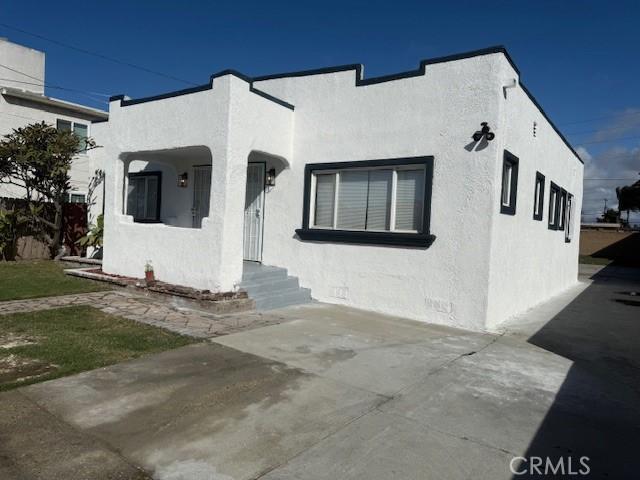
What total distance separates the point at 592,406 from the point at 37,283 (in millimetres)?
10093

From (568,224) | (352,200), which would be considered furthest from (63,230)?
(568,224)

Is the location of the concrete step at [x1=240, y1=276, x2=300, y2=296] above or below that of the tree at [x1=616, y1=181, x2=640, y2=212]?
below

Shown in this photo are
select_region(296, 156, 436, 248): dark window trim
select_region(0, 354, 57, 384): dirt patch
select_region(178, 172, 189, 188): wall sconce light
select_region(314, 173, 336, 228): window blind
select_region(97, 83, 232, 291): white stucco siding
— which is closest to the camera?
select_region(0, 354, 57, 384): dirt patch

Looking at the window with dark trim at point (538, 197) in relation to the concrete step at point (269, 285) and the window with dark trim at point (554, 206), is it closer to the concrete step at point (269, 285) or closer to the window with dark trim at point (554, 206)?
the window with dark trim at point (554, 206)

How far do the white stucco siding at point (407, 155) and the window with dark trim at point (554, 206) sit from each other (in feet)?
19.3

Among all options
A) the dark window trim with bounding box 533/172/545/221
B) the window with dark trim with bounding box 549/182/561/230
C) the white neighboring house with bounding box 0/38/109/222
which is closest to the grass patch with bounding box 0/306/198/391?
the dark window trim with bounding box 533/172/545/221

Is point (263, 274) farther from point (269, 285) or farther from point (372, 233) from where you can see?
point (372, 233)

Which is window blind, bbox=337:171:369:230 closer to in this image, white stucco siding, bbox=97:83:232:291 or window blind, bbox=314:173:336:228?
window blind, bbox=314:173:336:228

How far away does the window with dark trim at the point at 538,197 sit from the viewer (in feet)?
35.1

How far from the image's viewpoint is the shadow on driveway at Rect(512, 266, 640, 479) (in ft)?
10.9

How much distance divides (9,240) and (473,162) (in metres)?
12.4

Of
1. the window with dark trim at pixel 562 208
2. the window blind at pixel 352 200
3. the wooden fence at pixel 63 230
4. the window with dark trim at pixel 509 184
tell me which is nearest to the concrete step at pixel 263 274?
the window blind at pixel 352 200

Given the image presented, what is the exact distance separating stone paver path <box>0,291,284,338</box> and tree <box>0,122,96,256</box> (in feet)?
18.5

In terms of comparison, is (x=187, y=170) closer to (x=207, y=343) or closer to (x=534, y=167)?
(x=207, y=343)
